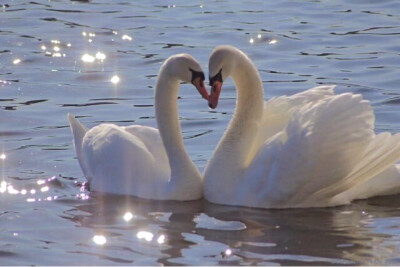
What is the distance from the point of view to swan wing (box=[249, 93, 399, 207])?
9.66 meters

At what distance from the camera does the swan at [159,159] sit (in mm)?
10232

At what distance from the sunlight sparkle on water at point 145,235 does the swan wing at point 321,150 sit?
100 cm

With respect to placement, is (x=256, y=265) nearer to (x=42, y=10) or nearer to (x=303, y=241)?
(x=303, y=241)

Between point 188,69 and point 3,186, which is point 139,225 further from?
point 3,186

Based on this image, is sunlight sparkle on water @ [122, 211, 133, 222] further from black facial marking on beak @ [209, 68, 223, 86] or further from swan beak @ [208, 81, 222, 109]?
black facial marking on beak @ [209, 68, 223, 86]

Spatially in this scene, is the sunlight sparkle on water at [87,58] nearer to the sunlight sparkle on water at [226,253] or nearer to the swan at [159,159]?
the swan at [159,159]

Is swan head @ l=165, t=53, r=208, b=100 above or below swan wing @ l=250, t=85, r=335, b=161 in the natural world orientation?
above

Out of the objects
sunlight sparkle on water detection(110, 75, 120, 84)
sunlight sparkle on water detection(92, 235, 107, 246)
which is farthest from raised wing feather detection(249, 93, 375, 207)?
sunlight sparkle on water detection(110, 75, 120, 84)

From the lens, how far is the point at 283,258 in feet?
28.8

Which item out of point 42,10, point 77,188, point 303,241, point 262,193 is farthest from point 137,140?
point 42,10

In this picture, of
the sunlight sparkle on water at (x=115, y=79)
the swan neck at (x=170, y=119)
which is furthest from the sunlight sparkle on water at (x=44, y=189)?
the sunlight sparkle on water at (x=115, y=79)

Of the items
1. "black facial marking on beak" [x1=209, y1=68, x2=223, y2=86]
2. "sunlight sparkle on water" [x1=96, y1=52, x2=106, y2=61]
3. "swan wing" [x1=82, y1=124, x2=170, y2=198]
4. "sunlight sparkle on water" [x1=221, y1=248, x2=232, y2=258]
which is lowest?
"sunlight sparkle on water" [x1=221, y1=248, x2=232, y2=258]

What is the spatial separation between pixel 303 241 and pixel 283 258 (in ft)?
1.62

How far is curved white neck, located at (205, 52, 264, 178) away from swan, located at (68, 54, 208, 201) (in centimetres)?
24
